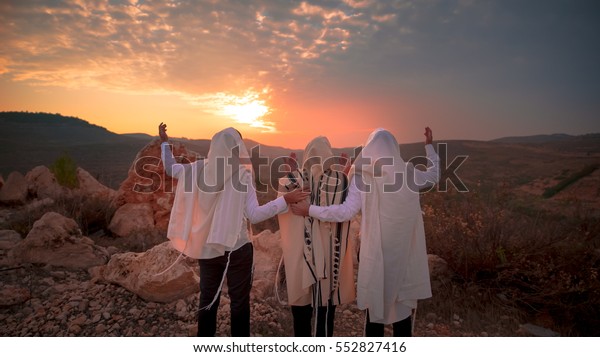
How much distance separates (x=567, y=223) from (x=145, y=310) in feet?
17.3

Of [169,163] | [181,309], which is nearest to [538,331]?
[181,309]

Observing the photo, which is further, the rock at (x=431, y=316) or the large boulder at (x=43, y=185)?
the large boulder at (x=43, y=185)

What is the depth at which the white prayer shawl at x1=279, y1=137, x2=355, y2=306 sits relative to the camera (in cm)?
304

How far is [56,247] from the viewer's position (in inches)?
190

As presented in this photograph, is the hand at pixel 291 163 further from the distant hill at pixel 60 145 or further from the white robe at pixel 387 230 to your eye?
the distant hill at pixel 60 145

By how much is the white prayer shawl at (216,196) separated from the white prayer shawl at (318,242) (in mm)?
413

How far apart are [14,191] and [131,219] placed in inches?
167

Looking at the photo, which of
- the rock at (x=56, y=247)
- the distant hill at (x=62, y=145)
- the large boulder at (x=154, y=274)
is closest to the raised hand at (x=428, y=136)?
the large boulder at (x=154, y=274)

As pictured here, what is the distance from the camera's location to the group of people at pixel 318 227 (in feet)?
9.48

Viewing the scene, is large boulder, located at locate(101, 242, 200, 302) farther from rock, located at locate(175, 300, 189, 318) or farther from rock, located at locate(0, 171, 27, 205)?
rock, located at locate(0, 171, 27, 205)

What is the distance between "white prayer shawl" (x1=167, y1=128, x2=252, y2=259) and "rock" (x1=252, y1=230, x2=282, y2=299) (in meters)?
1.76

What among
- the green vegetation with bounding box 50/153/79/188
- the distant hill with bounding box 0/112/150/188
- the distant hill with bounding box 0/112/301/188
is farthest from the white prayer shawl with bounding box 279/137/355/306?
the distant hill with bounding box 0/112/150/188
